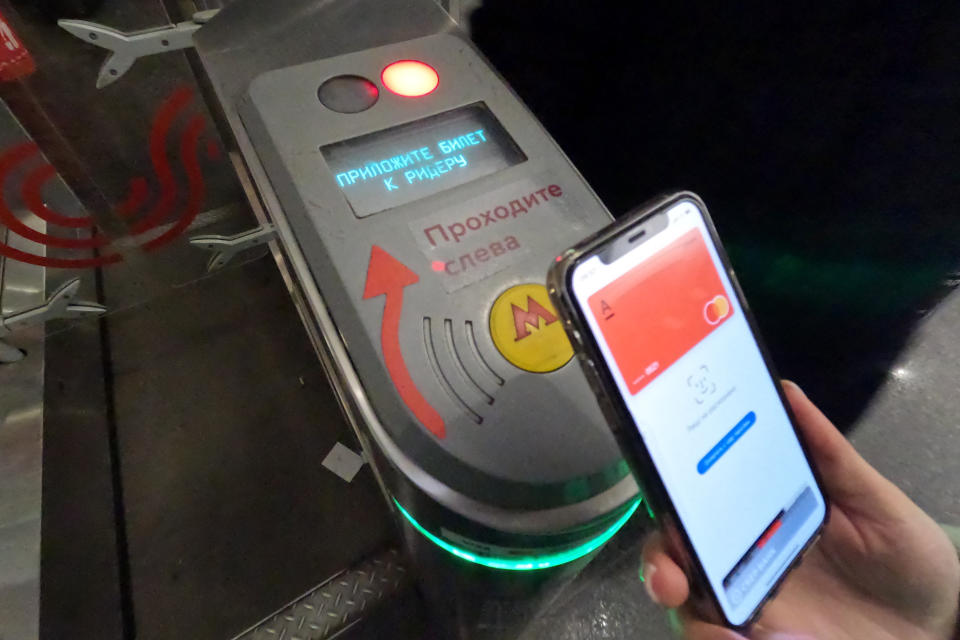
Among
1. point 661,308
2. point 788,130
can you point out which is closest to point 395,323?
point 661,308

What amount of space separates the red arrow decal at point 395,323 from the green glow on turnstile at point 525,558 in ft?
0.41

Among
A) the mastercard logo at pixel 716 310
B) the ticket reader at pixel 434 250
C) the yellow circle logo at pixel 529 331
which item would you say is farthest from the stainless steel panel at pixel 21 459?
the mastercard logo at pixel 716 310

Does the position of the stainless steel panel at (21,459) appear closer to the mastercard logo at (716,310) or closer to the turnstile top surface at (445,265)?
the turnstile top surface at (445,265)

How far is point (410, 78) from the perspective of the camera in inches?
19.6

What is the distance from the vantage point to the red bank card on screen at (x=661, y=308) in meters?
0.35

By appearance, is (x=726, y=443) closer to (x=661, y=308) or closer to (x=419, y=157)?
(x=661, y=308)

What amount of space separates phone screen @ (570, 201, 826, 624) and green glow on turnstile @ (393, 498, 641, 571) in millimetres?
71

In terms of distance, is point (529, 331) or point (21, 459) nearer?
point (529, 331)

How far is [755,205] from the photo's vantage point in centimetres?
57

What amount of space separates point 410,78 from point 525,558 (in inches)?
15.4

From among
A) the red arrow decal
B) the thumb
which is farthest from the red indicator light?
the thumb

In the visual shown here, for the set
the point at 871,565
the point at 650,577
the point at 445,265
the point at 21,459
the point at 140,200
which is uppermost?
the point at 140,200

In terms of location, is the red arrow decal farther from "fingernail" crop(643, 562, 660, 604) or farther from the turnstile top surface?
"fingernail" crop(643, 562, 660, 604)

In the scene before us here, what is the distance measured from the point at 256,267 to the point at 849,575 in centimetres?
80
